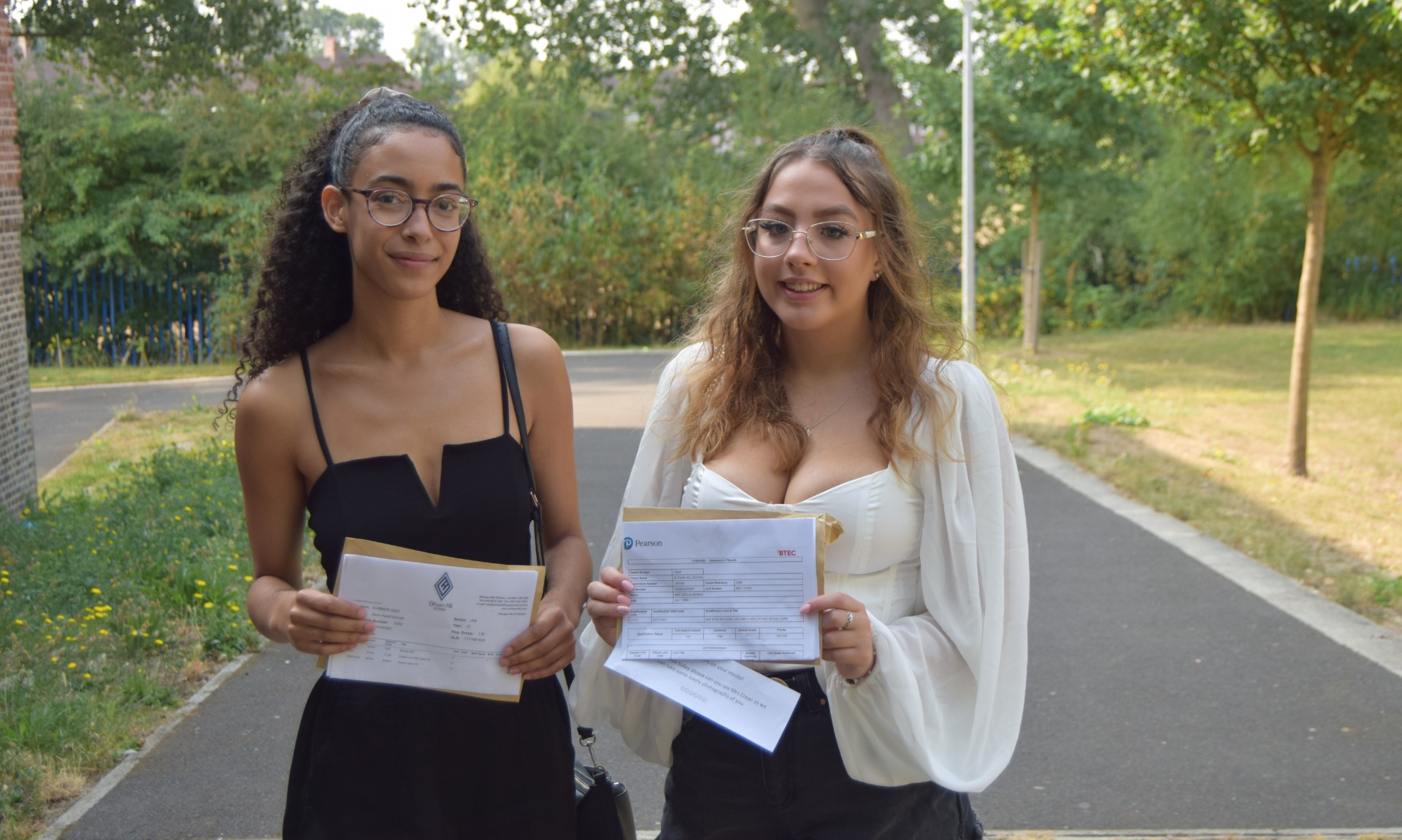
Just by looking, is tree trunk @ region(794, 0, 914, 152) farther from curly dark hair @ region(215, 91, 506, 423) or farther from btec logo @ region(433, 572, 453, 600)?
btec logo @ region(433, 572, 453, 600)

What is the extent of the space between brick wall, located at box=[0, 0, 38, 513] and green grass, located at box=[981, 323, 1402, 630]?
6.56 metres

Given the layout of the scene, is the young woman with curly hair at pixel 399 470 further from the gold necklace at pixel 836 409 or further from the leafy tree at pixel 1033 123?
the leafy tree at pixel 1033 123

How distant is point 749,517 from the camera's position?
2.23m

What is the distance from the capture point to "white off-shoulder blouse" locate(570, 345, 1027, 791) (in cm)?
233

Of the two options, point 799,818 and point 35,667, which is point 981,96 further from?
point 799,818

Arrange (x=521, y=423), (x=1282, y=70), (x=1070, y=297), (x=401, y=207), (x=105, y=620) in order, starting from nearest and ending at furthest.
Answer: (x=401, y=207) < (x=521, y=423) < (x=105, y=620) < (x=1282, y=70) < (x=1070, y=297)

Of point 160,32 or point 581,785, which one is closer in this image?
point 581,785

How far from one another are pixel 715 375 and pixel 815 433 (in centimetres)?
27

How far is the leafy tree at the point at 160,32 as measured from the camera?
15297 millimetres

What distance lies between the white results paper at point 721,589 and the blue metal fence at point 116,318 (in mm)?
20203

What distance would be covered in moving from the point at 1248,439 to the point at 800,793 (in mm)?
10613

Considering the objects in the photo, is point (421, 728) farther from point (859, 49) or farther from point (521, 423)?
point (859, 49)

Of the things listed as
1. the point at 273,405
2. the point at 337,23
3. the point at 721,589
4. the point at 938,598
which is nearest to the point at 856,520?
the point at 938,598

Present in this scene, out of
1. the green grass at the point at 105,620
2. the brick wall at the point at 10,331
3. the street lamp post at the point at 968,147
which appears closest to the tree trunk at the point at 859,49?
the street lamp post at the point at 968,147
